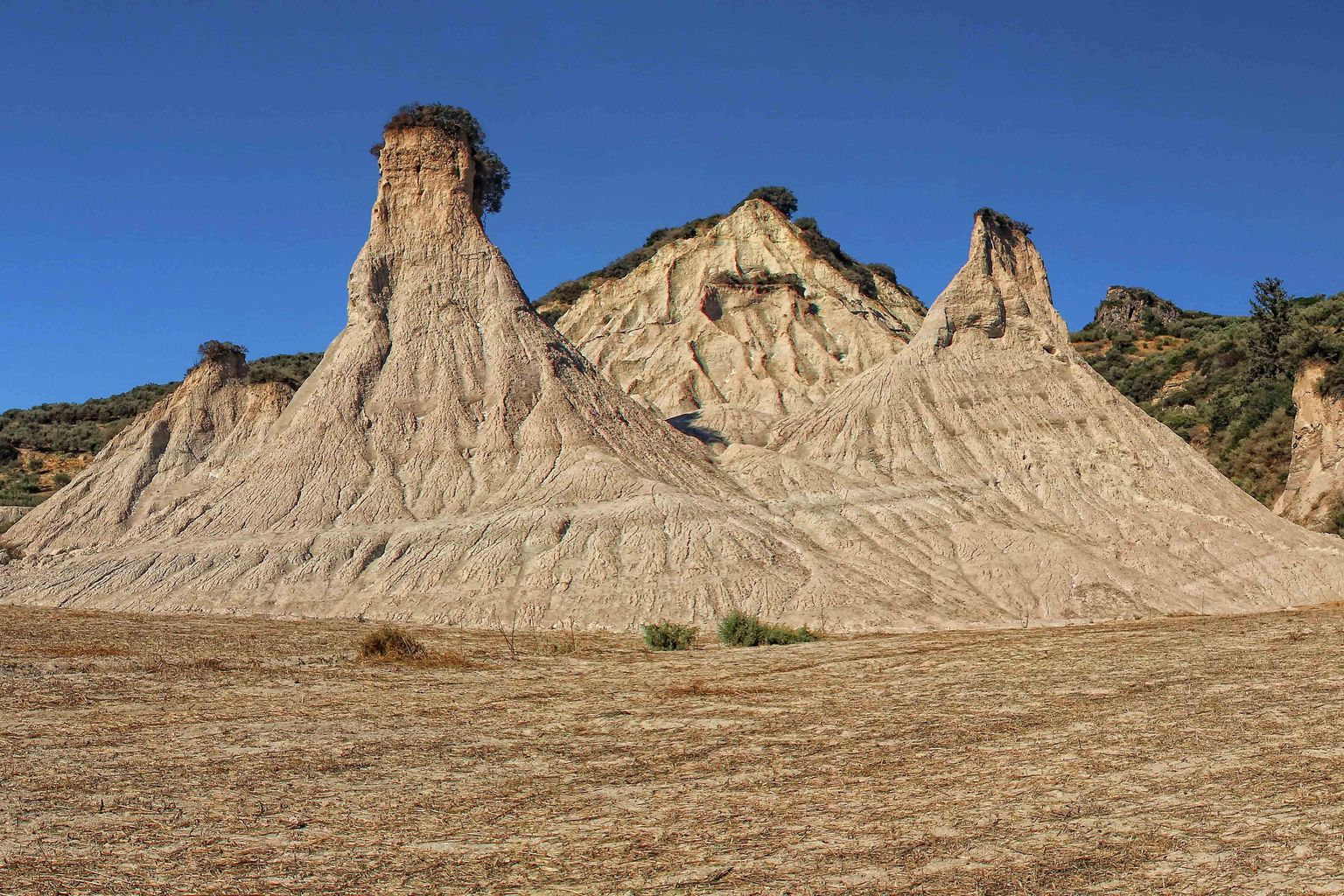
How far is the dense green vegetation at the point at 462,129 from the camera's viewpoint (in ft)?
145

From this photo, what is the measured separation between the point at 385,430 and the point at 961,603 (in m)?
18.2

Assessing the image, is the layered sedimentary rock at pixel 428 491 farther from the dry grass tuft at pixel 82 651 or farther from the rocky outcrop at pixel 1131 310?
the rocky outcrop at pixel 1131 310

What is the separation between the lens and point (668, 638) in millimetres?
22031

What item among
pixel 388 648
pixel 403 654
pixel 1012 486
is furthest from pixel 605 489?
pixel 403 654

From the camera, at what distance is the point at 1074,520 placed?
116 feet

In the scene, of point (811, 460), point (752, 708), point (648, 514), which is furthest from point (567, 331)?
point (752, 708)

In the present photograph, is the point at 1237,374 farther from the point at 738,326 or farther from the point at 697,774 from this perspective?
the point at 697,774

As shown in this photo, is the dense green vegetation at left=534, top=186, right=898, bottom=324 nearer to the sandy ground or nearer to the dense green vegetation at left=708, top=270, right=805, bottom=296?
the dense green vegetation at left=708, top=270, right=805, bottom=296

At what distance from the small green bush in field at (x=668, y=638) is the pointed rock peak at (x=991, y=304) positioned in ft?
77.4

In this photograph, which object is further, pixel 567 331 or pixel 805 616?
pixel 567 331

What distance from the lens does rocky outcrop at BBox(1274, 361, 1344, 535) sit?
39.9m

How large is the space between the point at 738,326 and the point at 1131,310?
159ft

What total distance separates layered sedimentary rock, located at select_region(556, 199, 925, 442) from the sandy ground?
30182 millimetres

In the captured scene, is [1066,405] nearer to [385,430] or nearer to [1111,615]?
[1111,615]
